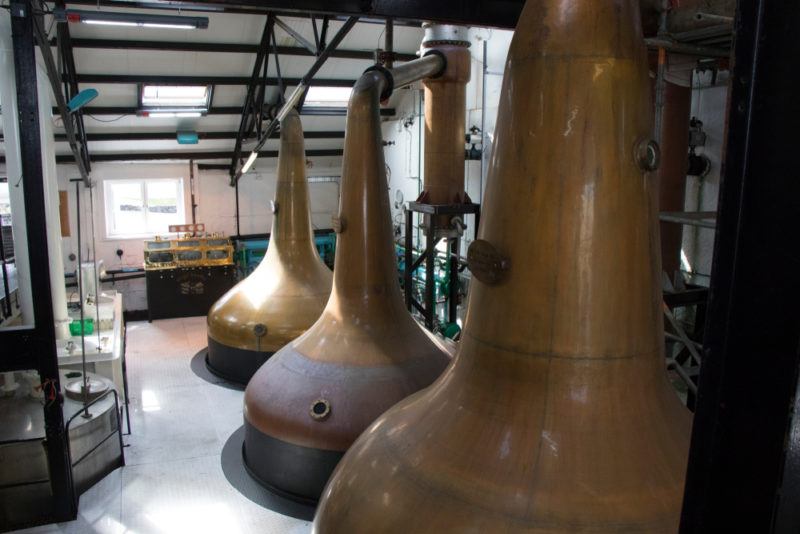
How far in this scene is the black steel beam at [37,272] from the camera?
418cm

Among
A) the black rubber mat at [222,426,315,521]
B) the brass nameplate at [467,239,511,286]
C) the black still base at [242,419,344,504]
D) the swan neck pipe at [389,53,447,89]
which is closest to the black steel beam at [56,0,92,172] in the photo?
the swan neck pipe at [389,53,447,89]

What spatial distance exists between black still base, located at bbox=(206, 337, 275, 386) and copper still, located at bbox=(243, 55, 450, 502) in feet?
8.70

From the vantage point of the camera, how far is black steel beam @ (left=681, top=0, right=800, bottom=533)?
2.72ft

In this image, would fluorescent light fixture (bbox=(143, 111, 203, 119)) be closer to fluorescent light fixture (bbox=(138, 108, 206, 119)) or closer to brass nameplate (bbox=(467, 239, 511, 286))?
fluorescent light fixture (bbox=(138, 108, 206, 119))

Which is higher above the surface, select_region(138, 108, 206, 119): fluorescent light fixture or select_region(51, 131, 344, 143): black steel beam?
select_region(138, 108, 206, 119): fluorescent light fixture

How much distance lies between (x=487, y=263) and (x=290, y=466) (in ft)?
11.8

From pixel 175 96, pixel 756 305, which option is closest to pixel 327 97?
pixel 175 96

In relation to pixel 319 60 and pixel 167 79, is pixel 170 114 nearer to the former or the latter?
pixel 167 79

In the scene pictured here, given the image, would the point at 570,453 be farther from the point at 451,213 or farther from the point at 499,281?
the point at 451,213

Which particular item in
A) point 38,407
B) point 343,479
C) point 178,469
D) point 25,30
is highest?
point 25,30

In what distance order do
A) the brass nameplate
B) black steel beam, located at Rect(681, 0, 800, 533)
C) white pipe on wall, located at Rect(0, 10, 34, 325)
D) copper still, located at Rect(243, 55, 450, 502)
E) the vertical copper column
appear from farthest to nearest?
the vertical copper column < white pipe on wall, located at Rect(0, 10, 34, 325) < copper still, located at Rect(243, 55, 450, 502) < the brass nameplate < black steel beam, located at Rect(681, 0, 800, 533)

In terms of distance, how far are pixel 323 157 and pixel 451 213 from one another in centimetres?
829

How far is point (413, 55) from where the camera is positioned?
10.9 meters

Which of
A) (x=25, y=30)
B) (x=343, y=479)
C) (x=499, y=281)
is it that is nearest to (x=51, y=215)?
(x=25, y=30)
